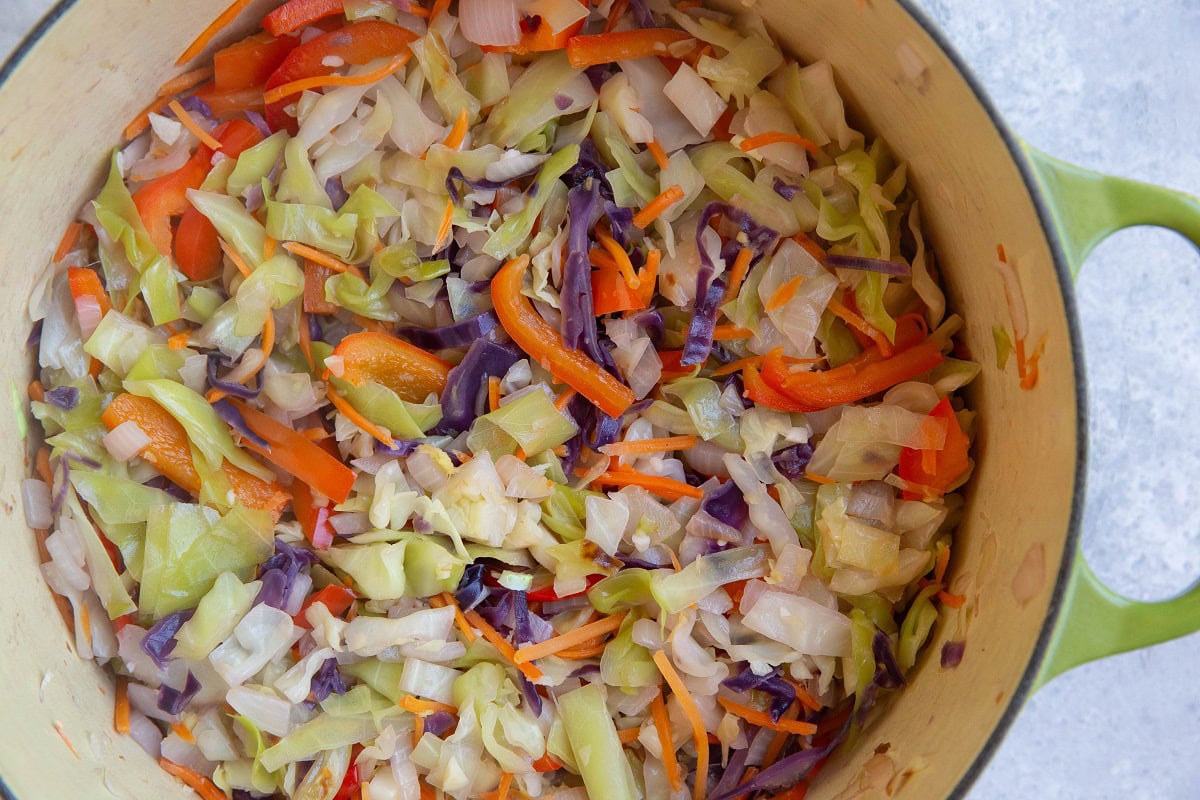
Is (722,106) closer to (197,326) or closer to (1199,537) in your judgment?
(197,326)

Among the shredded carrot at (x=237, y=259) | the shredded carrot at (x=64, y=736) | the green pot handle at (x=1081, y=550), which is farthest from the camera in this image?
the shredded carrot at (x=237, y=259)

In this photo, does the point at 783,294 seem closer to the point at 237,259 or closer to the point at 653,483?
the point at 653,483

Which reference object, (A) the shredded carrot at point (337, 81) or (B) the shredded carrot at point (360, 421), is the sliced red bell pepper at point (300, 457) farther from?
(A) the shredded carrot at point (337, 81)

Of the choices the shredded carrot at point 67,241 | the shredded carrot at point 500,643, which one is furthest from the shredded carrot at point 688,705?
the shredded carrot at point 67,241

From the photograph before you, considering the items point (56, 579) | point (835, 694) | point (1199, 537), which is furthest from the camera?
point (1199, 537)

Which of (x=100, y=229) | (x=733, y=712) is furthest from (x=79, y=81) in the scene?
(x=733, y=712)

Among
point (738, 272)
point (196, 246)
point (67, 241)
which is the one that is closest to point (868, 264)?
point (738, 272)
